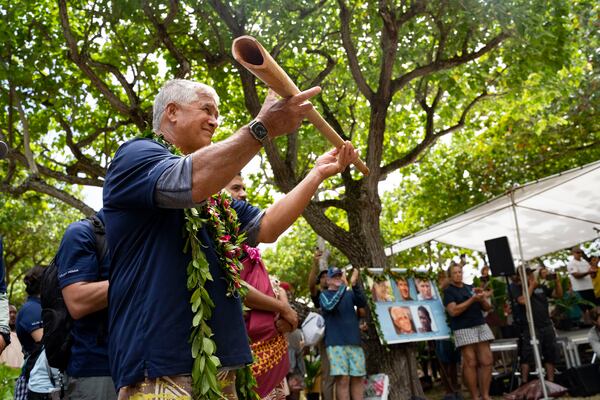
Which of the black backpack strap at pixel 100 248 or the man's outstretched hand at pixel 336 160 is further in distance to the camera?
the black backpack strap at pixel 100 248

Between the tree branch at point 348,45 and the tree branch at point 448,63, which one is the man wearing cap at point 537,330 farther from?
the tree branch at point 348,45

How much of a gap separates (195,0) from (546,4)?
5.57 metres

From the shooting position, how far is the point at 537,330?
1137 centimetres

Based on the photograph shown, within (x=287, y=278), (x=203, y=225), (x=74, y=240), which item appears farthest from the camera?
(x=287, y=278)

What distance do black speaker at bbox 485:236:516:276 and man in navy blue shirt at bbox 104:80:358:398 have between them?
8978 mm

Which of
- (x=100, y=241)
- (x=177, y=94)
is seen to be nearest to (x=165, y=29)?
(x=100, y=241)

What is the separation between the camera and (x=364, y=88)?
35.6 feet

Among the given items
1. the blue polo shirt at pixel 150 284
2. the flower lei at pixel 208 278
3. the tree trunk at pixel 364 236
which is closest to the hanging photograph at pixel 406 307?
the tree trunk at pixel 364 236

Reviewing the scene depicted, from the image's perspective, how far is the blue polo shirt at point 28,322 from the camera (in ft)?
16.7

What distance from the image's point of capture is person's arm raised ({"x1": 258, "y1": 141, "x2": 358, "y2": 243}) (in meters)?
2.84

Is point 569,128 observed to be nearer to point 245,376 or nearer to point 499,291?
point 499,291

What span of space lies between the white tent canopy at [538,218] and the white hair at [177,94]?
8.54 meters

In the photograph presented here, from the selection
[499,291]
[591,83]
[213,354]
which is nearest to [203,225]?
[213,354]

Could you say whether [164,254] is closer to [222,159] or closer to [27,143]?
[222,159]
